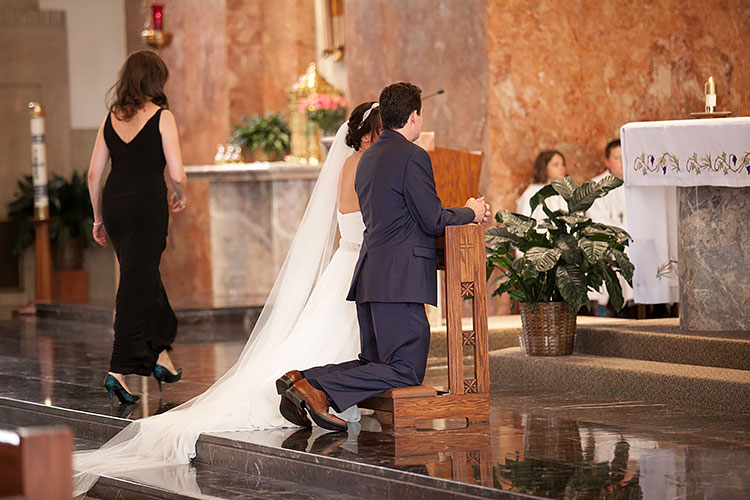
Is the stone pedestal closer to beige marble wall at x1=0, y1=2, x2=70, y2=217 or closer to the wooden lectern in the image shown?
the wooden lectern

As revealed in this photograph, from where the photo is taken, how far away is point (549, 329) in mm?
6371

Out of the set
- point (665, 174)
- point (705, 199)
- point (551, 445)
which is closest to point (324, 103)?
point (665, 174)

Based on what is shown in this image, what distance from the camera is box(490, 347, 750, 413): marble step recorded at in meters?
5.33

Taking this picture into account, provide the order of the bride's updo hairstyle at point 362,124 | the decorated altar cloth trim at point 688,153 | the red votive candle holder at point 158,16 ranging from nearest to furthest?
the bride's updo hairstyle at point 362,124 → the decorated altar cloth trim at point 688,153 → the red votive candle holder at point 158,16

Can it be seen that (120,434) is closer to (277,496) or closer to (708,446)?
(277,496)

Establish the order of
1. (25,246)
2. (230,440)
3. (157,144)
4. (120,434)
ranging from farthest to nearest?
(25,246) → (157,144) → (120,434) → (230,440)

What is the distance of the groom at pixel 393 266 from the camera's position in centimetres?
489

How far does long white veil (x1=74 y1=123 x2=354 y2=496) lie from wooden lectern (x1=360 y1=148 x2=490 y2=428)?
0.54m

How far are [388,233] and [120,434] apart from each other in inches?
61.4

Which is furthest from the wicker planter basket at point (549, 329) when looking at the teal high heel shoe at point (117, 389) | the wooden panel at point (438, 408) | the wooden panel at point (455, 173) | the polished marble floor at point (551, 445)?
the teal high heel shoe at point (117, 389)

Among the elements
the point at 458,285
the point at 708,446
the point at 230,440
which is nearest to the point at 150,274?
the point at 230,440

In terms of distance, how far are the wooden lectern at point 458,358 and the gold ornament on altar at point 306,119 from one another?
6.57m

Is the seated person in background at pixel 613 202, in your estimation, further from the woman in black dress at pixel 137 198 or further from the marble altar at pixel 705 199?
the woman in black dress at pixel 137 198

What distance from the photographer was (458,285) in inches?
196
